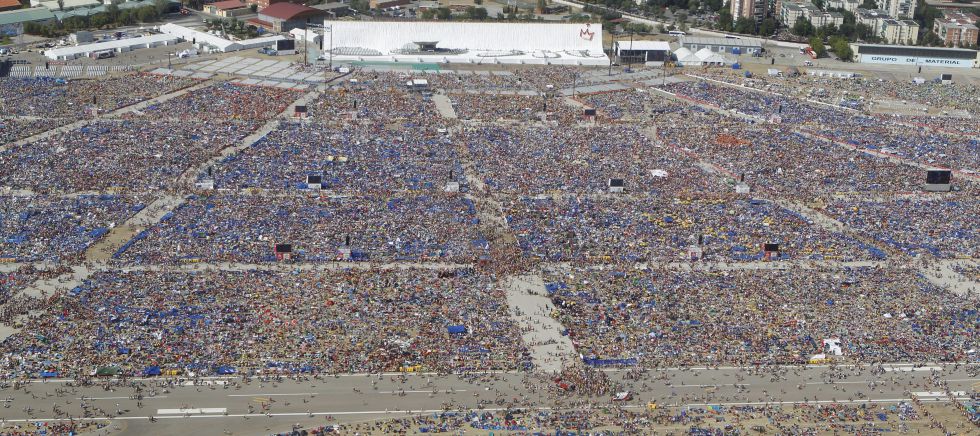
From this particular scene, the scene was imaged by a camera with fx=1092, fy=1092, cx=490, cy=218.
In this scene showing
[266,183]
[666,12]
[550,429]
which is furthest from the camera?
[666,12]

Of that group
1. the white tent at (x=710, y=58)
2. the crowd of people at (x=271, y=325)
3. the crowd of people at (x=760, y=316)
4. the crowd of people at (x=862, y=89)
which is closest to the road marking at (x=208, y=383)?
the crowd of people at (x=271, y=325)

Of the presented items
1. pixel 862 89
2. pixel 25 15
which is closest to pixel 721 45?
pixel 862 89

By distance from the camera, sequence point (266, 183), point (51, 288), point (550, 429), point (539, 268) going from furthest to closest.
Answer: point (266, 183) → point (539, 268) → point (51, 288) → point (550, 429)

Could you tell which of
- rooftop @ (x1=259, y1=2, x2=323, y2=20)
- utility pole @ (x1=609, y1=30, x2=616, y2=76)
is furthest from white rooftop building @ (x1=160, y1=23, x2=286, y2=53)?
utility pole @ (x1=609, y1=30, x2=616, y2=76)

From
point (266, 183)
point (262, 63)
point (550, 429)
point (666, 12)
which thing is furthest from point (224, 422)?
point (666, 12)

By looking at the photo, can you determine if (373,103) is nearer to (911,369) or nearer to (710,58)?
(710,58)

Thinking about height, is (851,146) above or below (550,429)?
above

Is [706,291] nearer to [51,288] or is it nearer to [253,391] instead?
[253,391]
